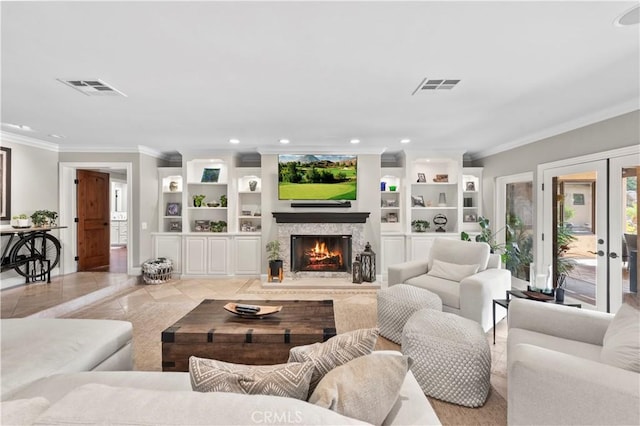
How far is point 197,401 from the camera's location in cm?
78

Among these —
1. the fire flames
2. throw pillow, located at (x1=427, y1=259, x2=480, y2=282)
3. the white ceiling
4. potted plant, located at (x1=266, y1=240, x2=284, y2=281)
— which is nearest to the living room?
the white ceiling

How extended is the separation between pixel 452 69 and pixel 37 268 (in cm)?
648

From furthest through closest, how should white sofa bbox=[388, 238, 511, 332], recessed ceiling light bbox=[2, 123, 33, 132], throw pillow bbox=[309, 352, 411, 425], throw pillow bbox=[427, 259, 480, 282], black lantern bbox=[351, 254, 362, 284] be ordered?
black lantern bbox=[351, 254, 362, 284] → recessed ceiling light bbox=[2, 123, 33, 132] → throw pillow bbox=[427, 259, 480, 282] → white sofa bbox=[388, 238, 511, 332] → throw pillow bbox=[309, 352, 411, 425]

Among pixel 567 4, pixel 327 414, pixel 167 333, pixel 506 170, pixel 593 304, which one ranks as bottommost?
pixel 593 304

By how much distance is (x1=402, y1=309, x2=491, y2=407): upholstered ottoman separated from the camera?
206 cm

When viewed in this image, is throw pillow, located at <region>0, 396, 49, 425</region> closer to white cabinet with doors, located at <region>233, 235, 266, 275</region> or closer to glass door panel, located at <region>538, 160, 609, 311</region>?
glass door panel, located at <region>538, 160, 609, 311</region>

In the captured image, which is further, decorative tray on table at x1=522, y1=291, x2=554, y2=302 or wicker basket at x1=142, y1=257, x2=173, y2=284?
wicker basket at x1=142, y1=257, x2=173, y2=284

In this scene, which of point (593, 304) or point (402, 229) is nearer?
point (593, 304)

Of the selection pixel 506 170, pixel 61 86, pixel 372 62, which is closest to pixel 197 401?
pixel 372 62

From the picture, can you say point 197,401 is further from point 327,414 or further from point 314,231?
point 314,231

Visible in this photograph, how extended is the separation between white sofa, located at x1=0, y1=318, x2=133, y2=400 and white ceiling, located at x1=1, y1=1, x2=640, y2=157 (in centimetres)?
184

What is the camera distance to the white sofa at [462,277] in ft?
10.1

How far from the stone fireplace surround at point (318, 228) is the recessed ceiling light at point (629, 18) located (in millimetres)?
4012

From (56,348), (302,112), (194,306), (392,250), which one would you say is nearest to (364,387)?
(56,348)
